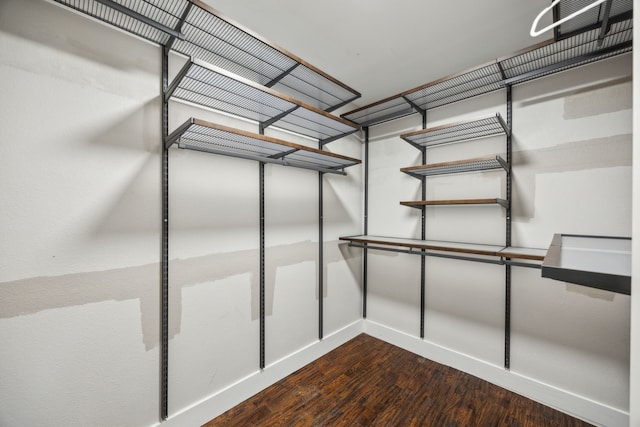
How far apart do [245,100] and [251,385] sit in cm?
196

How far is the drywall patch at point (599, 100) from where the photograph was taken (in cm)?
165

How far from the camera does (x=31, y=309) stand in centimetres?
121

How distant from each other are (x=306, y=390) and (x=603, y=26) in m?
2.78

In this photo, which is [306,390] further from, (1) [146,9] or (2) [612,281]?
(1) [146,9]

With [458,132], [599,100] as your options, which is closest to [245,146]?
[458,132]

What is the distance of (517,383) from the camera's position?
1993mm

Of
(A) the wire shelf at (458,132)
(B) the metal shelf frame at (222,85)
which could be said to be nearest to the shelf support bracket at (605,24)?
(A) the wire shelf at (458,132)

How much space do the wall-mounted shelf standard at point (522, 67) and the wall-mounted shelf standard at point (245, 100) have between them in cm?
66

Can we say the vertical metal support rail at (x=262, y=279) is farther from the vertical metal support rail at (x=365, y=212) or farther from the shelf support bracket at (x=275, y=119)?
the vertical metal support rail at (x=365, y=212)

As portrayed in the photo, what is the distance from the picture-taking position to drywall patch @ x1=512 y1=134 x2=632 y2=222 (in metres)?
1.67

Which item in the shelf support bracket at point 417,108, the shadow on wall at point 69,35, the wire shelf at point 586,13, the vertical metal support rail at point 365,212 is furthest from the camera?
the vertical metal support rail at point 365,212

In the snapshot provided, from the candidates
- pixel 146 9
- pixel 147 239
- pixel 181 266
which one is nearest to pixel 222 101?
pixel 146 9

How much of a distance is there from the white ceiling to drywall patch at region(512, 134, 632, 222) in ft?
2.42

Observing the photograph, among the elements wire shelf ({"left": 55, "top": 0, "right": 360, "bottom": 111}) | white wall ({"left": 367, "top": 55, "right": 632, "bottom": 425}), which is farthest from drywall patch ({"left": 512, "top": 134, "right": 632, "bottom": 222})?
wire shelf ({"left": 55, "top": 0, "right": 360, "bottom": 111})
